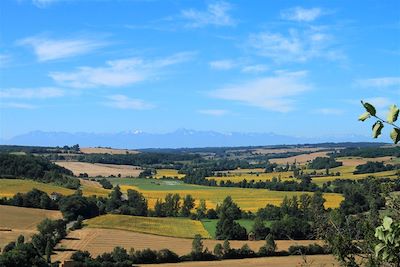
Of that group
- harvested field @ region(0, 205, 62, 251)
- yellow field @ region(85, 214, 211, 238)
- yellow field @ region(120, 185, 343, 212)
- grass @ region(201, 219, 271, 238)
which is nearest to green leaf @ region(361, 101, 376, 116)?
harvested field @ region(0, 205, 62, 251)

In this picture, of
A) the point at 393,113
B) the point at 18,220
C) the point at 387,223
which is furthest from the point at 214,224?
the point at 393,113

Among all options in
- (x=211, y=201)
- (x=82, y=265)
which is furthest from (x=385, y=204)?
(x=211, y=201)

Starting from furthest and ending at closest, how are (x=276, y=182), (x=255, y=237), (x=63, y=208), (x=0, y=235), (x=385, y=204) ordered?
(x=276, y=182), (x=63, y=208), (x=255, y=237), (x=0, y=235), (x=385, y=204)

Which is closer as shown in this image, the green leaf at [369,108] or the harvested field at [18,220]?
the green leaf at [369,108]

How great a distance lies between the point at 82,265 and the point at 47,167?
246ft

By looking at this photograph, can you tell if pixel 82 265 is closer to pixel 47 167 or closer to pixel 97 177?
pixel 47 167

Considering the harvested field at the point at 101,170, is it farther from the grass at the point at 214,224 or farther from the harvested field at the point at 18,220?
the grass at the point at 214,224

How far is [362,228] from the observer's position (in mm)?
7137

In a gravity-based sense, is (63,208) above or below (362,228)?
below

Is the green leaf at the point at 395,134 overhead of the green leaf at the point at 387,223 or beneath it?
overhead

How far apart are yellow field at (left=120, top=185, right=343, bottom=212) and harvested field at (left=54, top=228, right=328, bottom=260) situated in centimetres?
2166

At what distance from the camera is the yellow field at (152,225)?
65.0 m

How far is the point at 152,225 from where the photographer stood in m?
69.5

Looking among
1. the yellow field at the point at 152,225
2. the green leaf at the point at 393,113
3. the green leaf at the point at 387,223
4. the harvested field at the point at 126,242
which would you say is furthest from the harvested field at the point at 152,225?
the green leaf at the point at 393,113
